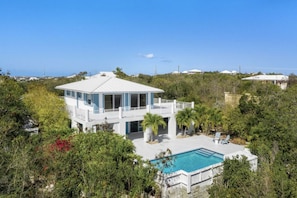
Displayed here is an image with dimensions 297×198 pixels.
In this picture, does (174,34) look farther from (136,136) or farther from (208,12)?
(136,136)

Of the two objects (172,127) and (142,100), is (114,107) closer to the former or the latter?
(142,100)

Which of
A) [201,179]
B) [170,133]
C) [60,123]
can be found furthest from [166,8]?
[201,179]

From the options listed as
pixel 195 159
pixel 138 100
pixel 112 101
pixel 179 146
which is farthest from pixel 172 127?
pixel 112 101

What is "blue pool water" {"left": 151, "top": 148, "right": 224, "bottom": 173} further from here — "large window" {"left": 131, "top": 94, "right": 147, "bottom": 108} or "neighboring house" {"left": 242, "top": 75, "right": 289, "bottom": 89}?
"neighboring house" {"left": 242, "top": 75, "right": 289, "bottom": 89}

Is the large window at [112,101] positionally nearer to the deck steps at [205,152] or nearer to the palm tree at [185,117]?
the palm tree at [185,117]

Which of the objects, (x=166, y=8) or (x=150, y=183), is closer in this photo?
(x=150, y=183)

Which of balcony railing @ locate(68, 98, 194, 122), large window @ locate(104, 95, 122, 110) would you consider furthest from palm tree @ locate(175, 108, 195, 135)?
large window @ locate(104, 95, 122, 110)
